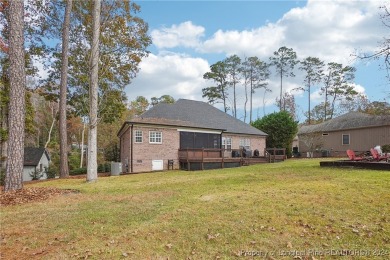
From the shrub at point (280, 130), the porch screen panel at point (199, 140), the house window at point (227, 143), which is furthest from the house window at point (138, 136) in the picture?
the shrub at point (280, 130)

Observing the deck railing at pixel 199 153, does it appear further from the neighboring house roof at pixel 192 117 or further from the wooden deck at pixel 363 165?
the wooden deck at pixel 363 165

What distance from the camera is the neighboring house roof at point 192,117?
2217cm

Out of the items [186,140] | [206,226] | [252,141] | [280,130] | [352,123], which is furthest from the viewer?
[352,123]

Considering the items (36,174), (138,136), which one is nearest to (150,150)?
(138,136)

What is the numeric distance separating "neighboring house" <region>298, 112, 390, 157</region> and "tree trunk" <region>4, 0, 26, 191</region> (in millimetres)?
30843

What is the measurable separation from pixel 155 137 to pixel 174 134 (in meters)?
1.73

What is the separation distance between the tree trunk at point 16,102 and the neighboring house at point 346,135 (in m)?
30.8

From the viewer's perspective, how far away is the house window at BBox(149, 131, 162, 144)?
2055 centimetres

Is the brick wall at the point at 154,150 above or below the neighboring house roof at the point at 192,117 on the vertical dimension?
below

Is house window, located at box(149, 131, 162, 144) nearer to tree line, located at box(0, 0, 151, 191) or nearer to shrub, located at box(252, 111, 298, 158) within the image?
tree line, located at box(0, 0, 151, 191)

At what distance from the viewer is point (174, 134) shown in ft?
71.2

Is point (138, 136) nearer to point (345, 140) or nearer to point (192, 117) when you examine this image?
point (192, 117)

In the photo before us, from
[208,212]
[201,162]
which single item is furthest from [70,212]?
[201,162]

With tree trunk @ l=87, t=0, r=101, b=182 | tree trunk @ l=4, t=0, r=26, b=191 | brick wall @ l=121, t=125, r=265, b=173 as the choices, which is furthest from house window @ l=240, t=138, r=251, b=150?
tree trunk @ l=4, t=0, r=26, b=191
